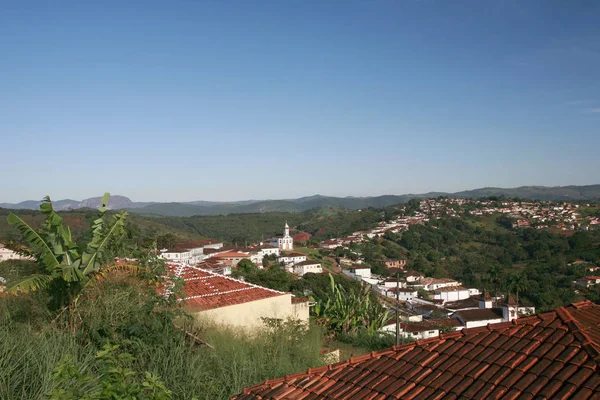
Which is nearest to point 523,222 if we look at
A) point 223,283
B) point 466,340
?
point 223,283

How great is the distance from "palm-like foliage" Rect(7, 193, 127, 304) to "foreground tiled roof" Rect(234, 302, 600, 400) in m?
4.69

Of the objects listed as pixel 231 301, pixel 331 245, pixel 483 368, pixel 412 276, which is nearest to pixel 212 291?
A: pixel 231 301

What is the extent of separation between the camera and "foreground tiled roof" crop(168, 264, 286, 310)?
37.6 ft

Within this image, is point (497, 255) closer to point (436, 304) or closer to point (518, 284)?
point (436, 304)

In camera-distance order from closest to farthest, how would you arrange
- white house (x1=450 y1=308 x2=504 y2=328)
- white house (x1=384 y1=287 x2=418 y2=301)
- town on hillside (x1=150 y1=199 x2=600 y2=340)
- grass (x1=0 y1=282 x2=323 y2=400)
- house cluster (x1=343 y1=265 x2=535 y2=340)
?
grass (x1=0 y1=282 x2=323 y2=400)
house cluster (x1=343 y1=265 x2=535 y2=340)
town on hillside (x1=150 y1=199 x2=600 y2=340)
white house (x1=450 y1=308 x2=504 y2=328)
white house (x1=384 y1=287 x2=418 y2=301)

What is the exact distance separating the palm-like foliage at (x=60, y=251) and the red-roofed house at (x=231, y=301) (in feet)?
7.93

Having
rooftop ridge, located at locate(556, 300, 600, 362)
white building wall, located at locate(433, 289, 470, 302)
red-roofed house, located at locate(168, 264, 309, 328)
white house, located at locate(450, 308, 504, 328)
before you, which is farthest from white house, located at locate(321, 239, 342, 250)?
rooftop ridge, located at locate(556, 300, 600, 362)

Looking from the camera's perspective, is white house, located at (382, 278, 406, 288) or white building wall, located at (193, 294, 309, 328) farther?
white house, located at (382, 278, 406, 288)

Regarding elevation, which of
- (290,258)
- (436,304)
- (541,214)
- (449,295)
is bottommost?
(449,295)

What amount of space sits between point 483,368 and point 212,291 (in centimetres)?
981

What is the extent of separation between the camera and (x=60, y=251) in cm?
798

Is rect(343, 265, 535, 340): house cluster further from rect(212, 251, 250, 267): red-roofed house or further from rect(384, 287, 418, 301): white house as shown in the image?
rect(212, 251, 250, 267): red-roofed house

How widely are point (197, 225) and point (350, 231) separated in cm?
4591

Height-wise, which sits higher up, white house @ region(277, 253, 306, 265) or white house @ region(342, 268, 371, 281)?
white house @ region(277, 253, 306, 265)
